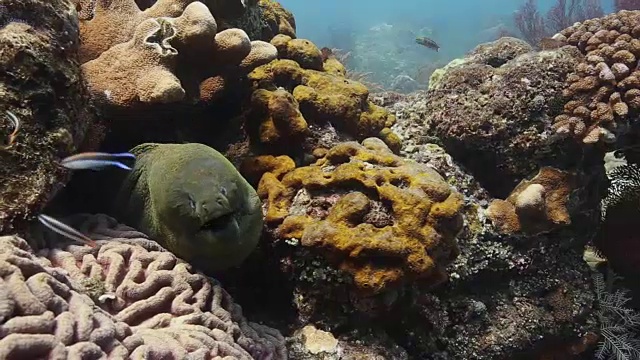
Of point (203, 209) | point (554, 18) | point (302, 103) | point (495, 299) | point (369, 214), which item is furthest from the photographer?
point (554, 18)

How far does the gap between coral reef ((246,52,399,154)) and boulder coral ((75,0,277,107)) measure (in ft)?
0.98

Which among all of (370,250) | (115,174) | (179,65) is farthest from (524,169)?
(115,174)

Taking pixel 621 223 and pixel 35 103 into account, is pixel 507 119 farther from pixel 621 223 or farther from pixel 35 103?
pixel 35 103

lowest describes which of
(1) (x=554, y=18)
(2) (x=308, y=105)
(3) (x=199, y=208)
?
(3) (x=199, y=208)

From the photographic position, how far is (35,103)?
7.76 ft

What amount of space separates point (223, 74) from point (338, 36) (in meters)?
26.3

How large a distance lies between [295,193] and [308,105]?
90 centimetres

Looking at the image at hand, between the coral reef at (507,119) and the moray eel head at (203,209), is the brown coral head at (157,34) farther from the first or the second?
the coral reef at (507,119)

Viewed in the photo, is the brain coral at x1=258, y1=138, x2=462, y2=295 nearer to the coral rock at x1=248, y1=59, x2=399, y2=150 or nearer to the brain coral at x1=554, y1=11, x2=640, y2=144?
the coral rock at x1=248, y1=59, x2=399, y2=150

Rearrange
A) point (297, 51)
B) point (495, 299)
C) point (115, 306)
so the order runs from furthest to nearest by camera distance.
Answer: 1. point (297, 51)
2. point (495, 299)
3. point (115, 306)

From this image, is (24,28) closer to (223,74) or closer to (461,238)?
(223,74)

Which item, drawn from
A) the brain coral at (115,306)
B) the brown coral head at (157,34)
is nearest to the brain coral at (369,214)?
the brain coral at (115,306)

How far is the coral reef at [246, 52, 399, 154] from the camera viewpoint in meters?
3.49

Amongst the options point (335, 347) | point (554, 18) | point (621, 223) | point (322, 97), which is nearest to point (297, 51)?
point (322, 97)
